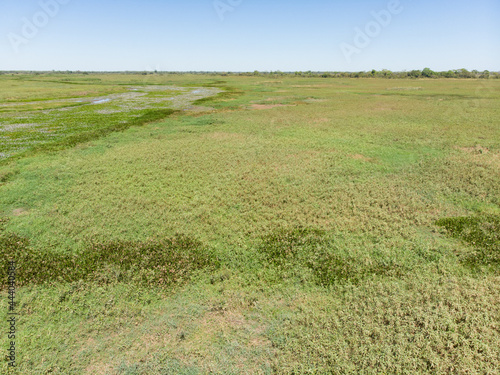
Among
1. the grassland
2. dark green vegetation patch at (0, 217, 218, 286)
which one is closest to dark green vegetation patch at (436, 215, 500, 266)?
the grassland

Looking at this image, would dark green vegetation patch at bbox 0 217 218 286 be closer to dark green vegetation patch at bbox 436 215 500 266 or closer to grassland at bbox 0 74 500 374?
grassland at bbox 0 74 500 374

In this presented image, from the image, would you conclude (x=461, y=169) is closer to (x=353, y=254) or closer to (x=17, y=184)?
(x=353, y=254)

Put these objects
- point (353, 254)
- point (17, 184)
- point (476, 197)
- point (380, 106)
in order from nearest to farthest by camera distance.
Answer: point (353, 254), point (476, 197), point (17, 184), point (380, 106)

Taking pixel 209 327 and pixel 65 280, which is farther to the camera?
pixel 65 280

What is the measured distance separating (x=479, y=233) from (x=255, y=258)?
9.68m

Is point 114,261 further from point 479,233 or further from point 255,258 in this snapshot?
point 479,233

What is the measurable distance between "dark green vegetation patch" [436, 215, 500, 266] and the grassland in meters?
0.08

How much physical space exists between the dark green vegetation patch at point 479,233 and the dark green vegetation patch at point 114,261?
10.0m

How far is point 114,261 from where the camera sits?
9.41 meters

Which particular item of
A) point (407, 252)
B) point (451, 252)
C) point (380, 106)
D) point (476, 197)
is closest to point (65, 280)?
point (407, 252)

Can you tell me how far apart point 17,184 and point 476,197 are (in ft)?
85.6

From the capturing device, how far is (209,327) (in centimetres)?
711

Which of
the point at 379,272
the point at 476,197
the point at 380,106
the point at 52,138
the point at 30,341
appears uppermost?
the point at 380,106

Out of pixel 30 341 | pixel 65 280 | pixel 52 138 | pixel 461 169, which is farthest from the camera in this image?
pixel 52 138
